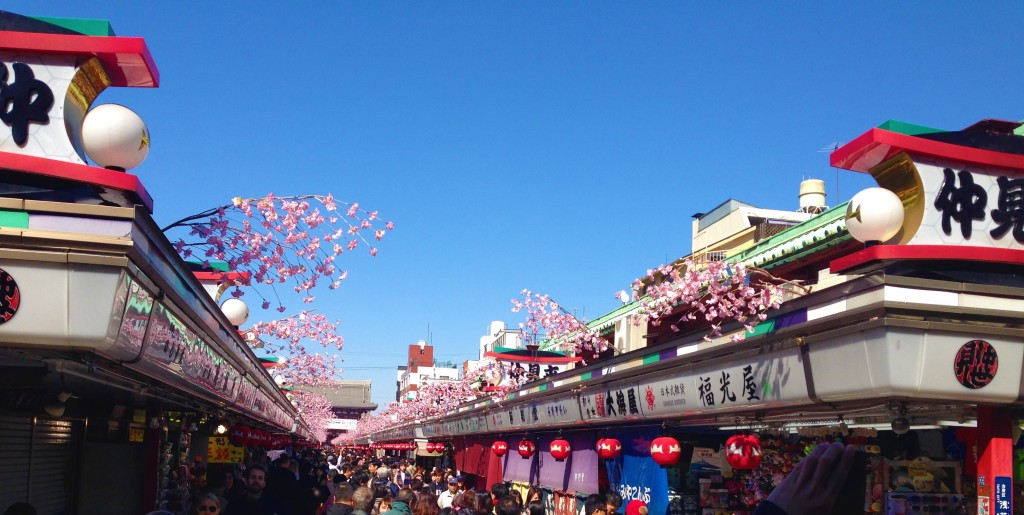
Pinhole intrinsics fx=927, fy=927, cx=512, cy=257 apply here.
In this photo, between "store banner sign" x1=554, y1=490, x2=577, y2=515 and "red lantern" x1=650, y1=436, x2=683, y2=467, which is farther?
"store banner sign" x1=554, y1=490, x2=577, y2=515

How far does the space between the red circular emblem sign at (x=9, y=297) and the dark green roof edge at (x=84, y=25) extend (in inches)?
97.6

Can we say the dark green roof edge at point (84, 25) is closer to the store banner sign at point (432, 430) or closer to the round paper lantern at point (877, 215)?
the round paper lantern at point (877, 215)

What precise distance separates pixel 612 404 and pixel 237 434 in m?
13.8

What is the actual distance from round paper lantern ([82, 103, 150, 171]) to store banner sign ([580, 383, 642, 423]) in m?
8.72

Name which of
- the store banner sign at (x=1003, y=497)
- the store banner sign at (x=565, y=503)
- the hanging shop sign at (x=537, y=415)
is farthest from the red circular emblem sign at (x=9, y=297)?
the store banner sign at (x=565, y=503)

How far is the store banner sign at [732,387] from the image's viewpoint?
9.28 meters

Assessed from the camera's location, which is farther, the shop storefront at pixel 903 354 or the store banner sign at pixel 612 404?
the store banner sign at pixel 612 404

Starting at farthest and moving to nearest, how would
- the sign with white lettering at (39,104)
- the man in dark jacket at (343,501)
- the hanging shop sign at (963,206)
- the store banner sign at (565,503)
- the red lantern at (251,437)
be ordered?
the red lantern at (251,437)
the store banner sign at (565,503)
the man in dark jacket at (343,501)
the hanging shop sign at (963,206)
the sign with white lettering at (39,104)

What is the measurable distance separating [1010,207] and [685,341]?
4.09 meters

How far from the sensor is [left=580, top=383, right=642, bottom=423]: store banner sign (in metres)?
13.9

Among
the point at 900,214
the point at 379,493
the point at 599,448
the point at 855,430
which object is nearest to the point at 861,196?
the point at 900,214

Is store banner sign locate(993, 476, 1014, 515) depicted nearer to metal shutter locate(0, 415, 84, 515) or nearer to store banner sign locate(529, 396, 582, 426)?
store banner sign locate(529, 396, 582, 426)

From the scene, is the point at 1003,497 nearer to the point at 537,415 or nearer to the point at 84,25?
the point at 84,25

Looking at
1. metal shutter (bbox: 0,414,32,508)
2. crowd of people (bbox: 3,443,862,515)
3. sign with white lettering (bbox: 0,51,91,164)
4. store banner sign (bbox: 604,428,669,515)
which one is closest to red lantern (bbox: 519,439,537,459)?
crowd of people (bbox: 3,443,862,515)
